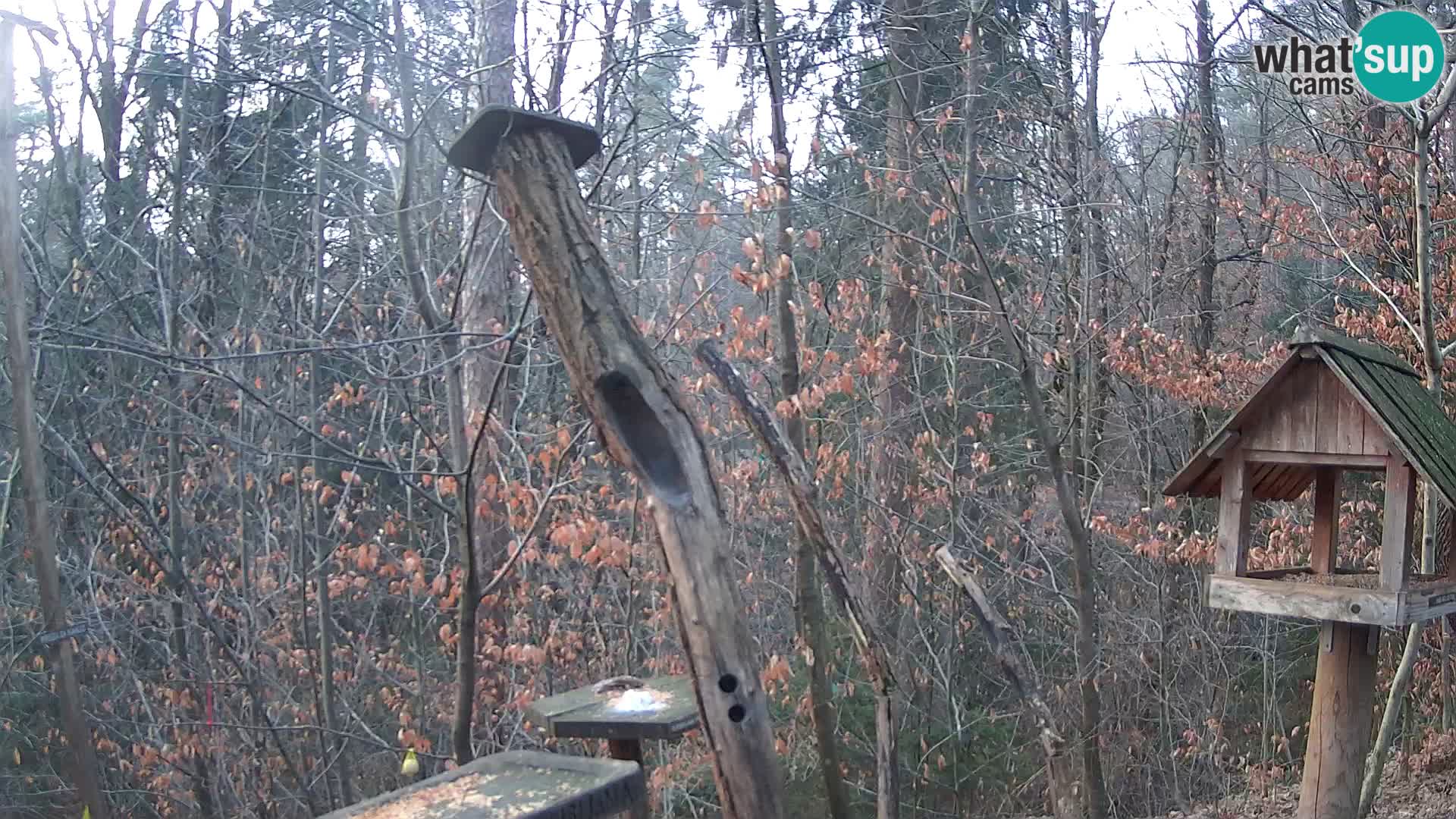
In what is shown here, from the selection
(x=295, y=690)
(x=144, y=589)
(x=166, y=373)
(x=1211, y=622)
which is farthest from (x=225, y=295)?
(x=1211, y=622)

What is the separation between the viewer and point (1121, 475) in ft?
32.5

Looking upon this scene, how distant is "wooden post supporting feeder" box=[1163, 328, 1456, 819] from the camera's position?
143 inches

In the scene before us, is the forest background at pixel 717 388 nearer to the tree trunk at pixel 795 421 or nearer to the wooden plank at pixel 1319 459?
the tree trunk at pixel 795 421

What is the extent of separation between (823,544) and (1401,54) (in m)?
4.42

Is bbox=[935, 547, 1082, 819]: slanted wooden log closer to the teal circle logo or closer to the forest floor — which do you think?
the forest floor

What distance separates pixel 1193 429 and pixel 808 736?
13.2 feet

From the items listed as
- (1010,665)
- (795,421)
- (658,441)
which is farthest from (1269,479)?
(795,421)

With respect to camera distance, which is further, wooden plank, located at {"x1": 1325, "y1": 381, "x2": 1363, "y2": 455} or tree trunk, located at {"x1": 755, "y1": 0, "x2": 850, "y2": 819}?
tree trunk, located at {"x1": 755, "y1": 0, "x2": 850, "y2": 819}

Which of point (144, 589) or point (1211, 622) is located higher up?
point (144, 589)

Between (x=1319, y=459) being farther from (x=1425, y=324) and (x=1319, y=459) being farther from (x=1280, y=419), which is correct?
(x=1425, y=324)

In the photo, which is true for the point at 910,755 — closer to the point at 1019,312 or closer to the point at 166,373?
the point at 1019,312

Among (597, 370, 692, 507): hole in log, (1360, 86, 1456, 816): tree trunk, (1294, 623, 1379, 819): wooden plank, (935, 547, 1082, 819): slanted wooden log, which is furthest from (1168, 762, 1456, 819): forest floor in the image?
(597, 370, 692, 507): hole in log

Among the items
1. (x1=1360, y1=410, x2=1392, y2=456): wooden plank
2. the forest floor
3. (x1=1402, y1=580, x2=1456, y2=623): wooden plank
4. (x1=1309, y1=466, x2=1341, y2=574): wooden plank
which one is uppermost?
(x1=1360, y1=410, x2=1392, y2=456): wooden plank

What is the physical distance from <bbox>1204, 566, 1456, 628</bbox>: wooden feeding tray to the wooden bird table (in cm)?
189
